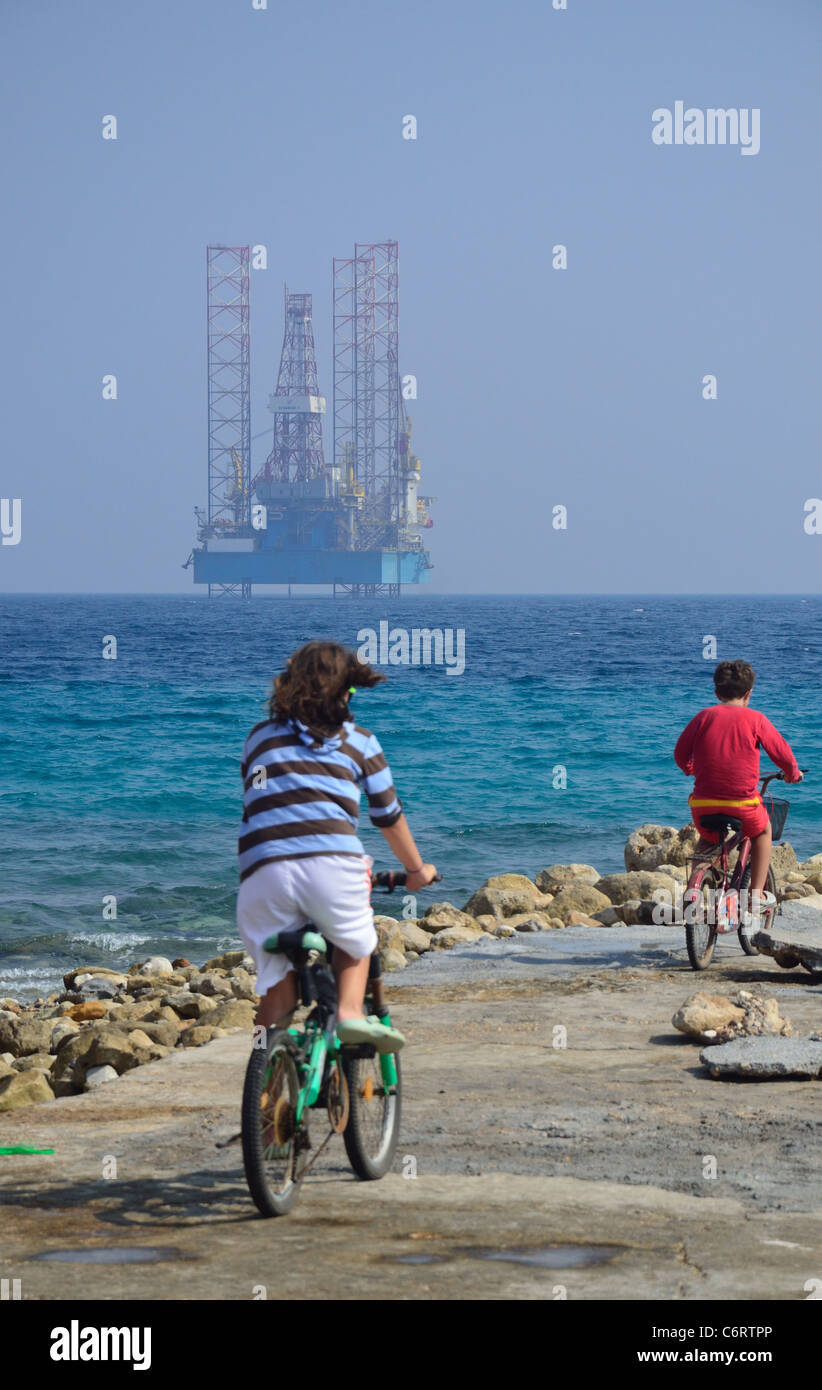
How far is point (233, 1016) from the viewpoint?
26.3 feet

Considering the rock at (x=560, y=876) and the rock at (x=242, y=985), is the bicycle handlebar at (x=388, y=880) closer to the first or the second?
the rock at (x=242, y=985)

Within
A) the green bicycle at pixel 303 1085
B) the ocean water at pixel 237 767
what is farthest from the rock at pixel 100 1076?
the ocean water at pixel 237 767

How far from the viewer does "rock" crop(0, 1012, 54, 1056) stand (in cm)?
875

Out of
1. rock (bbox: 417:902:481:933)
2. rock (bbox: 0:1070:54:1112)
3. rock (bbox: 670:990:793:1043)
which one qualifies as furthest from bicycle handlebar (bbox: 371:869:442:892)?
rock (bbox: 417:902:481:933)

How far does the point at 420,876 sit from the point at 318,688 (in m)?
0.61

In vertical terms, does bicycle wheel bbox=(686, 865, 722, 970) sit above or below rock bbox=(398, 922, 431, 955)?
above

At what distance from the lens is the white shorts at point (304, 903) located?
13.0 ft

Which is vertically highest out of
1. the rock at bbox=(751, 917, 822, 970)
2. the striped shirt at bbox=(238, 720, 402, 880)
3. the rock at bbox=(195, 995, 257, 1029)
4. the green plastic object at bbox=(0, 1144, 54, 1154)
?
the striped shirt at bbox=(238, 720, 402, 880)

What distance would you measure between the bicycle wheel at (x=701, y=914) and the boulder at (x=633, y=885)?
4.23 meters

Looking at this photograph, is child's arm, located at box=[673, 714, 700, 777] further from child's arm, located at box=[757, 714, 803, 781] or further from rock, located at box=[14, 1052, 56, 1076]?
rock, located at box=[14, 1052, 56, 1076]

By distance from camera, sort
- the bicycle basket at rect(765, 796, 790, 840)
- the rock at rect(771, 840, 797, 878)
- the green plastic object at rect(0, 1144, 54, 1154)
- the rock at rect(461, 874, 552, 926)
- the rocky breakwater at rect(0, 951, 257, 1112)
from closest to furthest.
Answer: the green plastic object at rect(0, 1144, 54, 1154) < the rocky breakwater at rect(0, 951, 257, 1112) < the bicycle basket at rect(765, 796, 790, 840) < the rock at rect(461, 874, 552, 926) < the rock at rect(771, 840, 797, 878)

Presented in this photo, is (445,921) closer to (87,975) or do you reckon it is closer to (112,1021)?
(87,975)

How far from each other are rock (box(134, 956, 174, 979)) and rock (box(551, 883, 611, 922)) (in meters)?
2.90
